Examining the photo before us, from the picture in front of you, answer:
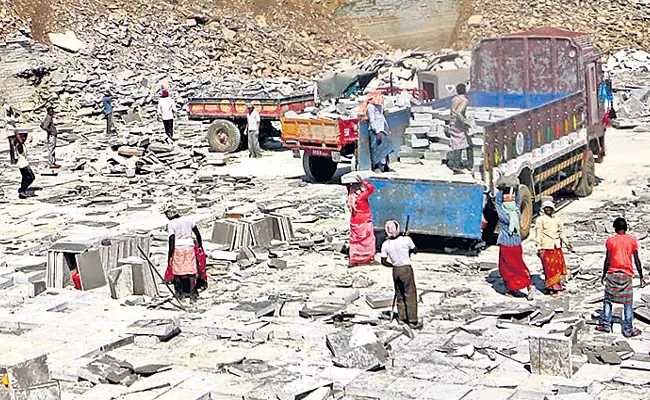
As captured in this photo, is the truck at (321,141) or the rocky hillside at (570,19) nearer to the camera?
the truck at (321,141)

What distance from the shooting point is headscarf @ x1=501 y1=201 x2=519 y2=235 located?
1325 centimetres

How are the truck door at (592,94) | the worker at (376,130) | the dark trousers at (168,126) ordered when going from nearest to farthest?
the worker at (376,130) → the truck door at (592,94) → the dark trousers at (168,126)

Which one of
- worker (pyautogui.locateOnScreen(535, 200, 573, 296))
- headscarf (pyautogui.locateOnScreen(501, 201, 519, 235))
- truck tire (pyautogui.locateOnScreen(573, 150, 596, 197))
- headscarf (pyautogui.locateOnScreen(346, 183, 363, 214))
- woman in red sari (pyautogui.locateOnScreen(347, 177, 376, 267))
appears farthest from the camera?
truck tire (pyautogui.locateOnScreen(573, 150, 596, 197))

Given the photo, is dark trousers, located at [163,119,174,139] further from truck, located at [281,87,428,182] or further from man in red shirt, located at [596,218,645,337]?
man in red shirt, located at [596,218,645,337]

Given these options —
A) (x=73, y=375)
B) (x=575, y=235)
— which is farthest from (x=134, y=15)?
(x=73, y=375)

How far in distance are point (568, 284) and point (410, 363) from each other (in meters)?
3.40

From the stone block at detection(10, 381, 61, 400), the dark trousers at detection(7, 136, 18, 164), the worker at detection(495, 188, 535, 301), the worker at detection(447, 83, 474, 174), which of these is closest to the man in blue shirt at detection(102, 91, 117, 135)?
the dark trousers at detection(7, 136, 18, 164)

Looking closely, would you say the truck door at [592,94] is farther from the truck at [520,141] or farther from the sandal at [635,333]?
the sandal at [635,333]

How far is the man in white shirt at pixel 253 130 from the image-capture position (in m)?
24.7

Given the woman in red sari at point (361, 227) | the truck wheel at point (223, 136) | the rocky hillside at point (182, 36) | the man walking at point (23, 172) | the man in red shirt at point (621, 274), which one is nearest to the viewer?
the man in red shirt at point (621, 274)

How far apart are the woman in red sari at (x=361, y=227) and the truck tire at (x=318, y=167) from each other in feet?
20.4

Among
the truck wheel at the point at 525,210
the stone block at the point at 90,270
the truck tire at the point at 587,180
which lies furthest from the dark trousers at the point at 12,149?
the truck wheel at the point at 525,210

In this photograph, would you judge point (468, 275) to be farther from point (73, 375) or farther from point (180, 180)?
point (180, 180)

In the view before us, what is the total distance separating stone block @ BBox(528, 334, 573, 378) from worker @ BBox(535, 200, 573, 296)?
275cm
